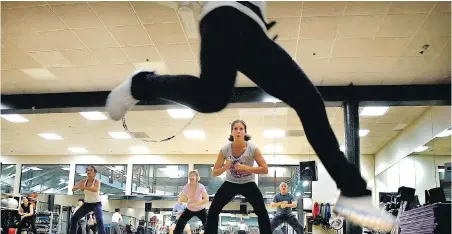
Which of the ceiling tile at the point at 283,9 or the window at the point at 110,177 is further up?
A: the ceiling tile at the point at 283,9

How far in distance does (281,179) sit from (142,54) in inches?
528

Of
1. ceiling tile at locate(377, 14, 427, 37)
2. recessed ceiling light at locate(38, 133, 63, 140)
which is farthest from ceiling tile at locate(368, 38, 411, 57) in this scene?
recessed ceiling light at locate(38, 133, 63, 140)

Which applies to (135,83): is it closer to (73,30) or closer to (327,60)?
(73,30)

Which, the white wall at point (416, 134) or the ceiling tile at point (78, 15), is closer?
the ceiling tile at point (78, 15)

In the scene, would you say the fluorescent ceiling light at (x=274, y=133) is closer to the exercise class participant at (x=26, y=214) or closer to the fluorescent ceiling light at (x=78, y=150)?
the exercise class participant at (x=26, y=214)

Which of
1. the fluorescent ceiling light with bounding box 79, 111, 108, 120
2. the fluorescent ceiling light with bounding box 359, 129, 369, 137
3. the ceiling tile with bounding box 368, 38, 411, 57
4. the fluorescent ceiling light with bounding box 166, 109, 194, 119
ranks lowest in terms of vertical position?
the fluorescent ceiling light with bounding box 359, 129, 369, 137

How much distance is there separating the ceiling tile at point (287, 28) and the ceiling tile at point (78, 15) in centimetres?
247

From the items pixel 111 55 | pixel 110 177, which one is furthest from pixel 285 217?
pixel 110 177

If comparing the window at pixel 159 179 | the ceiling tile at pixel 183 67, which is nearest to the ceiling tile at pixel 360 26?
the ceiling tile at pixel 183 67

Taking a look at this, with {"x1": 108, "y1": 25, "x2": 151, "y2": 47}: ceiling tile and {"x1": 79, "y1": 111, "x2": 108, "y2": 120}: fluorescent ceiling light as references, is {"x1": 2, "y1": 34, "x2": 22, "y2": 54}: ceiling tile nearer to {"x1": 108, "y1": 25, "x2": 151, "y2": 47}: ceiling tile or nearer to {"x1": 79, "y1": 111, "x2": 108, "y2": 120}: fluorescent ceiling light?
{"x1": 108, "y1": 25, "x2": 151, "y2": 47}: ceiling tile

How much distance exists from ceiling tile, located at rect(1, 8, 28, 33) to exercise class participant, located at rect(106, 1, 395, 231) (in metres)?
5.49

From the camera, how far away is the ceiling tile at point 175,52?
21.4 feet

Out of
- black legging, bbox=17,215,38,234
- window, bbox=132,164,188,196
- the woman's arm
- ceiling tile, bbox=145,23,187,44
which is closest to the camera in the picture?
the woman's arm

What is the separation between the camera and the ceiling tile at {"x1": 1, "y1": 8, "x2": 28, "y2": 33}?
18.7ft
